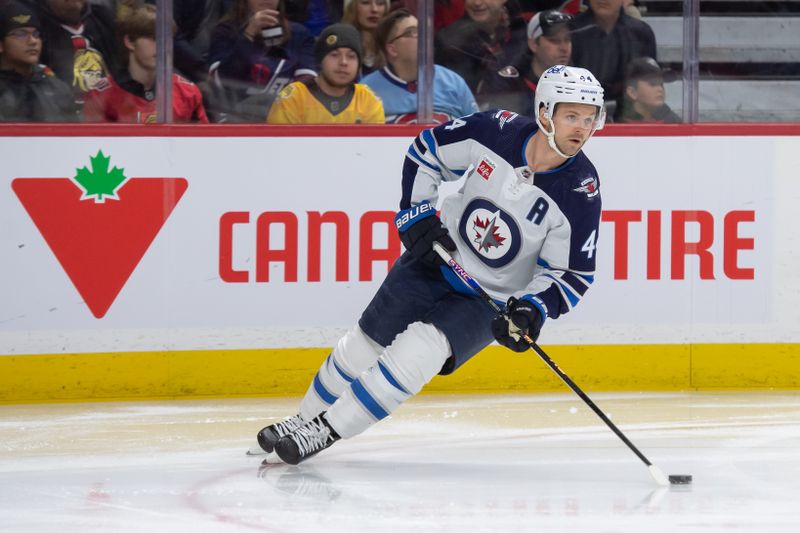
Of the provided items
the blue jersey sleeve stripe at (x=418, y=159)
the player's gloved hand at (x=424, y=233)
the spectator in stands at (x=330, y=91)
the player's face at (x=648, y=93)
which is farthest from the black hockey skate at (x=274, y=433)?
the player's face at (x=648, y=93)

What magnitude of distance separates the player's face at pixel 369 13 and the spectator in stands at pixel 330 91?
5cm

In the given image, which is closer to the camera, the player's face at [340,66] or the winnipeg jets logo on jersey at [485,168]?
the winnipeg jets logo on jersey at [485,168]

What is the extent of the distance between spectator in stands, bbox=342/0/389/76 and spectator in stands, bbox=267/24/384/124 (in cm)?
2

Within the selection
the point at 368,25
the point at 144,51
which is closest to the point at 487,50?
the point at 368,25

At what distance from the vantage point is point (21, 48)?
486cm

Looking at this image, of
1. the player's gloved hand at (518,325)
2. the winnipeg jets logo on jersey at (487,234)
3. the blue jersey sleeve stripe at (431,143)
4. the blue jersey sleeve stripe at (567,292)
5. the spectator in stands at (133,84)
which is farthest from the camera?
the spectator in stands at (133,84)

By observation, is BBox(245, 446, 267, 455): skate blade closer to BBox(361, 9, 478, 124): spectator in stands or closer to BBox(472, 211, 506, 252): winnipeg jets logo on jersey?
BBox(472, 211, 506, 252): winnipeg jets logo on jersey

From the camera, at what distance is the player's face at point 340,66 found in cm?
506

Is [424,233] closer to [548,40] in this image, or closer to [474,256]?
[474,256]

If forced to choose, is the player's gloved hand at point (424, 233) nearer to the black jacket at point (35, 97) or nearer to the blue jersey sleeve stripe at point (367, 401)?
the blue jersey sleeve stripe at point (367, 401)

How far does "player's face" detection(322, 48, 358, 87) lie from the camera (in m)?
5.06

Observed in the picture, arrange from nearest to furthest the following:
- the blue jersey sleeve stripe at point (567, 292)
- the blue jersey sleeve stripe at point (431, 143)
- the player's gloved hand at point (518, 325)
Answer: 1. the player's gloved hand at point (518, 325)
2. the blue jersey sleeve stripe at point (567, 292)
3. the blue jersey sleeve stripe at point (431, 143)

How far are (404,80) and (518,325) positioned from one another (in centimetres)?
175

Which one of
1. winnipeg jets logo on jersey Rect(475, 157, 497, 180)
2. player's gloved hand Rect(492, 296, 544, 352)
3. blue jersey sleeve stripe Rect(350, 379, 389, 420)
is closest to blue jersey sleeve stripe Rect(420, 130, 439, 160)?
winnipeg jets logo on jersey Rect(475, 157, 497, 180)
